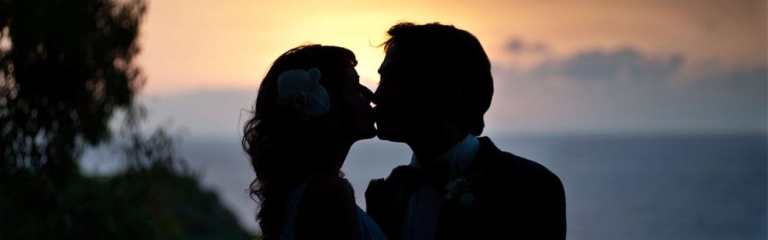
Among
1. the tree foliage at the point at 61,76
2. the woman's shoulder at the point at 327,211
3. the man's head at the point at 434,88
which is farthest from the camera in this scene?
the tree foliage at the point at 61,76

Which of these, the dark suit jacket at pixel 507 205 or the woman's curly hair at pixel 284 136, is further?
the woman's curly hair at pixel 284 136

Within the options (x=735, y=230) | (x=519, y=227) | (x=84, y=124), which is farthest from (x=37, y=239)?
(x=735, y=230)

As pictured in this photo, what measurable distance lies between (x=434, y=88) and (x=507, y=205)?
488mm

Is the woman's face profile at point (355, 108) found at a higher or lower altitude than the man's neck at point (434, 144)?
higher

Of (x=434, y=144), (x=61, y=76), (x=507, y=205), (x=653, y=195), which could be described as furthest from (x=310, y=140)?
(x=653, y=195)

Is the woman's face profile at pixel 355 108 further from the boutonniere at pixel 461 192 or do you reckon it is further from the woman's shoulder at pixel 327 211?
the boutonniere at pixel 461 192

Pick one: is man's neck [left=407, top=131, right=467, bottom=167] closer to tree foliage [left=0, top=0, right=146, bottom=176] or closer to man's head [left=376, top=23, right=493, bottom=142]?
man's head [left=376, top=23, right=493, bottom=142]

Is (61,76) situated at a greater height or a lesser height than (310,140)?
greater

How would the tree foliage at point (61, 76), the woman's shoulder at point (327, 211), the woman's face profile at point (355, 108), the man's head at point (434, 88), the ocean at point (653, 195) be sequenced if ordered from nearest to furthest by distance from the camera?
the woman's shoulder at point (327, 211)
the woman's face profile at point (355, 108)
the man's head at point (434, 88)
the tree foliage at point (61, 76)
the ocean at point (653, 195)

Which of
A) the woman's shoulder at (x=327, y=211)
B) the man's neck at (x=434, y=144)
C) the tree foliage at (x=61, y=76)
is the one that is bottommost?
the woman's shoulder at (x=327, y=211)

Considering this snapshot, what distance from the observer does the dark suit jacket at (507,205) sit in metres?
3.15

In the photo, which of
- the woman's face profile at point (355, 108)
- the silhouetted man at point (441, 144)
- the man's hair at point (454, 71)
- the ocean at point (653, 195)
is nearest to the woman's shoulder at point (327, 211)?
the woman's face profile at point (355, 108)

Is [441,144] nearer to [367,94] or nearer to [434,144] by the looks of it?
[434,144]

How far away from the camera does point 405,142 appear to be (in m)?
3.37
